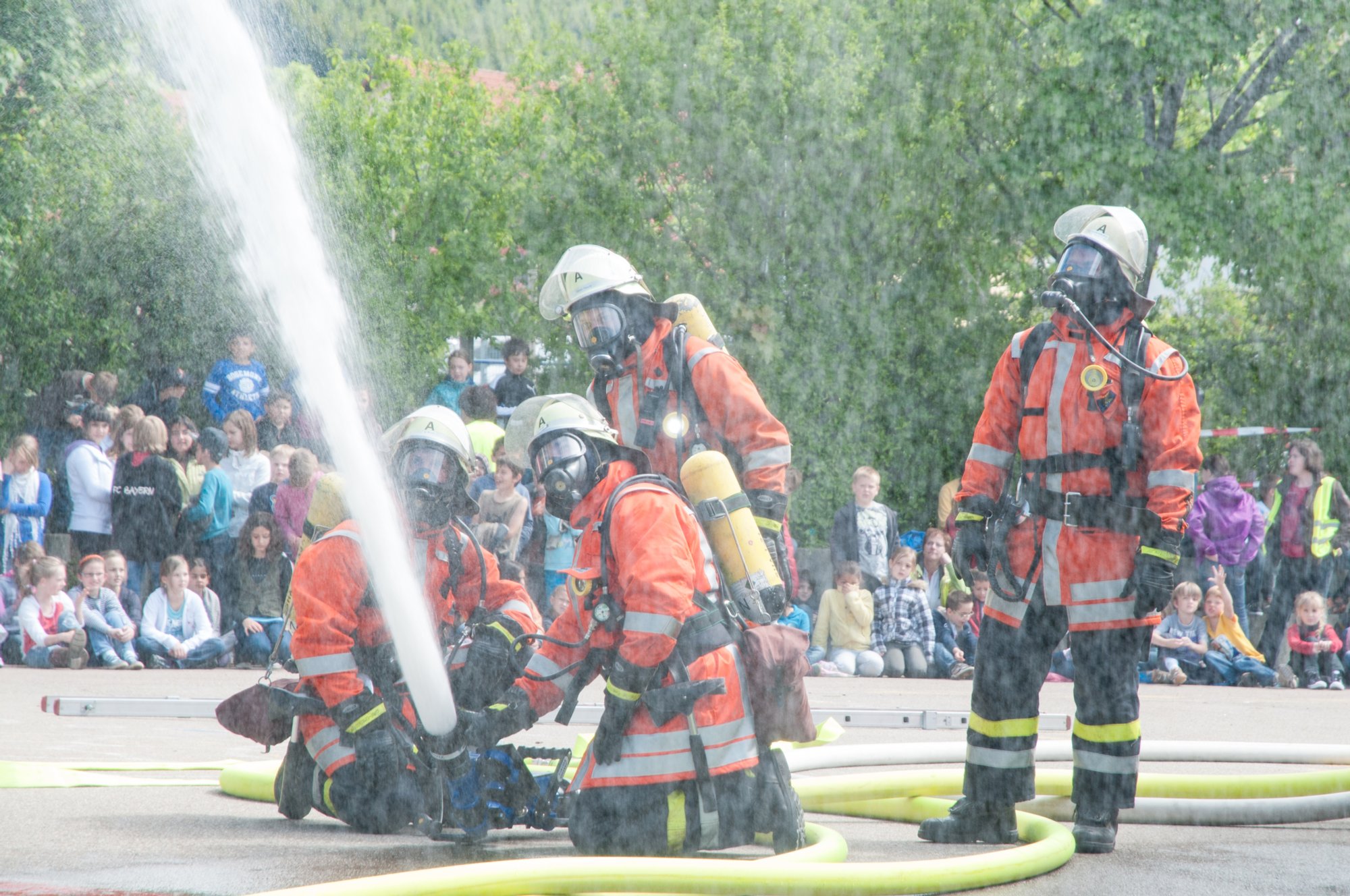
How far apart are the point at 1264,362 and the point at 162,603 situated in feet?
43.7

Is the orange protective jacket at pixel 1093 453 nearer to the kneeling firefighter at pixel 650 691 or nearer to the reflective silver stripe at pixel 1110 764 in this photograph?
the reflective silver stripe at pixel 1110 764

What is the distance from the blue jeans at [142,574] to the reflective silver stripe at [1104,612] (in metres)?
7.65

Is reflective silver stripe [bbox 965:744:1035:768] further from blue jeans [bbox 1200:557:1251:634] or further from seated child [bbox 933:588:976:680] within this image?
blue jeans [bbox 1200:557:1251:634]

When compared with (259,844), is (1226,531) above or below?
above

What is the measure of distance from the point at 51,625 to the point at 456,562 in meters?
6.46

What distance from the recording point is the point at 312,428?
11.4 metres

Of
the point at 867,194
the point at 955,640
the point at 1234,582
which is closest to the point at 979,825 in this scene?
the point at 955,640

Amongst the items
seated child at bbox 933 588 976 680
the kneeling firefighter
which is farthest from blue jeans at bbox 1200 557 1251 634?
the kneeling firefighter

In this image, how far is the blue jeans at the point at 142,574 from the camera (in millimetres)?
10797

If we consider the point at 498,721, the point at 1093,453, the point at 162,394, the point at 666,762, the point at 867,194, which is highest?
the point at 867,194

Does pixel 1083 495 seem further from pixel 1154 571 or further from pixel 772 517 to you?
pixel 772 517

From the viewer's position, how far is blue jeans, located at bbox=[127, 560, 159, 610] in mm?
10797

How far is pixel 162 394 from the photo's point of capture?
11891mm

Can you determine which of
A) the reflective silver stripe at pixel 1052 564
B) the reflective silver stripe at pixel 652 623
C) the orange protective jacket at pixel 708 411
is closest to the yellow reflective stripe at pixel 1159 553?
the reflective silver stripe at pixel 1052 564
